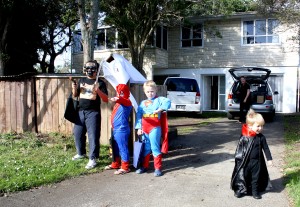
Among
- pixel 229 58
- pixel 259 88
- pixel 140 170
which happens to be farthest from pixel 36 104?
pixel 229 58

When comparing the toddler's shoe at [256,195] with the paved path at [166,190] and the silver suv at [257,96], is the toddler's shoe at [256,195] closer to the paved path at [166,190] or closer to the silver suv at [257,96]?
the paved path at [166,190]

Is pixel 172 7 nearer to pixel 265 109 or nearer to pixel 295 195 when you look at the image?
pixel 265 109

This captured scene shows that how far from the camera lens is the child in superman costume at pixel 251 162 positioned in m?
4.82

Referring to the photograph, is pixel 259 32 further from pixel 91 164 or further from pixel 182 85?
pixel 91 164

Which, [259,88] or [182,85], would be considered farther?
[182,85]

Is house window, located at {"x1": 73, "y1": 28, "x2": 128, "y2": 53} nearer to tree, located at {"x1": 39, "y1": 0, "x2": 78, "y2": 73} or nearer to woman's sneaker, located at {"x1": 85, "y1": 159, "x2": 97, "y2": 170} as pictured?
tree, located at {"x1": 39, "y1": 0, "x2": 78, "y2": 73}

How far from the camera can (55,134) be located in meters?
8.73

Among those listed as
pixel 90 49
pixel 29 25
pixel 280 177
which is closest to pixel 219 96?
pixel 29 25

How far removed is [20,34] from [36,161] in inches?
584

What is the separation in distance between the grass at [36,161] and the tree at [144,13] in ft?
30.6

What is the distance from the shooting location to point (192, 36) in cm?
2181

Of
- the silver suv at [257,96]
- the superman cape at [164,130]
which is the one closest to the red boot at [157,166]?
the superman cape at [164,130]

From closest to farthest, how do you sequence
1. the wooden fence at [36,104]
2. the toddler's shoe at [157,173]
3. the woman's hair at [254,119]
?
the woman's hair at [254,119], the toddler's shoe at [157,173], the wooden fence at [36,104]

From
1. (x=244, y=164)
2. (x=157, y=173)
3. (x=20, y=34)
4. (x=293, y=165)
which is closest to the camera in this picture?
(x=244, y=164)
